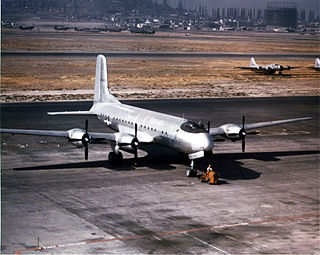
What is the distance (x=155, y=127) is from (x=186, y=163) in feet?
12.5

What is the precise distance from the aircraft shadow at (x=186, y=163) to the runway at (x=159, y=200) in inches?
3.0

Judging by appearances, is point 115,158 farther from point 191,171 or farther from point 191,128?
point 191,128

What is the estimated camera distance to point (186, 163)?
41.4 m

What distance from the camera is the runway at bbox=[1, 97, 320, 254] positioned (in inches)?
1000

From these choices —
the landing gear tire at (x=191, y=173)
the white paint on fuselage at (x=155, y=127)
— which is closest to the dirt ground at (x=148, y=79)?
the white paint on fuselage at (x=155, y=127)

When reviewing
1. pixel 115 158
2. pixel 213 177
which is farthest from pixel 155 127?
pixel 213 177

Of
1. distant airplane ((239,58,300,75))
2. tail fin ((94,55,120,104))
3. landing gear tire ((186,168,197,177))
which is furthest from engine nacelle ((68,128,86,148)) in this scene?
distant airplane ((239,58,300,75))

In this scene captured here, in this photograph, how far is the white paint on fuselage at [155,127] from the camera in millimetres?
36344

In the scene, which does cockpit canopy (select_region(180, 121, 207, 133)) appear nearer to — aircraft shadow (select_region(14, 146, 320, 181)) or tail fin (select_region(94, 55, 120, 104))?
aircraft shadow (select_region(14, 146, 320, 181))

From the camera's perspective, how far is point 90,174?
124 ft

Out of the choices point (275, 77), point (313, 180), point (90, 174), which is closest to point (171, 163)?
point (90, 174)

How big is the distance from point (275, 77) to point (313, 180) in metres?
80.2

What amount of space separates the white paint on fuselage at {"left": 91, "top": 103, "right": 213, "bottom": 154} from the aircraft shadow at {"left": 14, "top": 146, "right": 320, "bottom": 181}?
1.48m

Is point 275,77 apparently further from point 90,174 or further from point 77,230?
point 77,230
